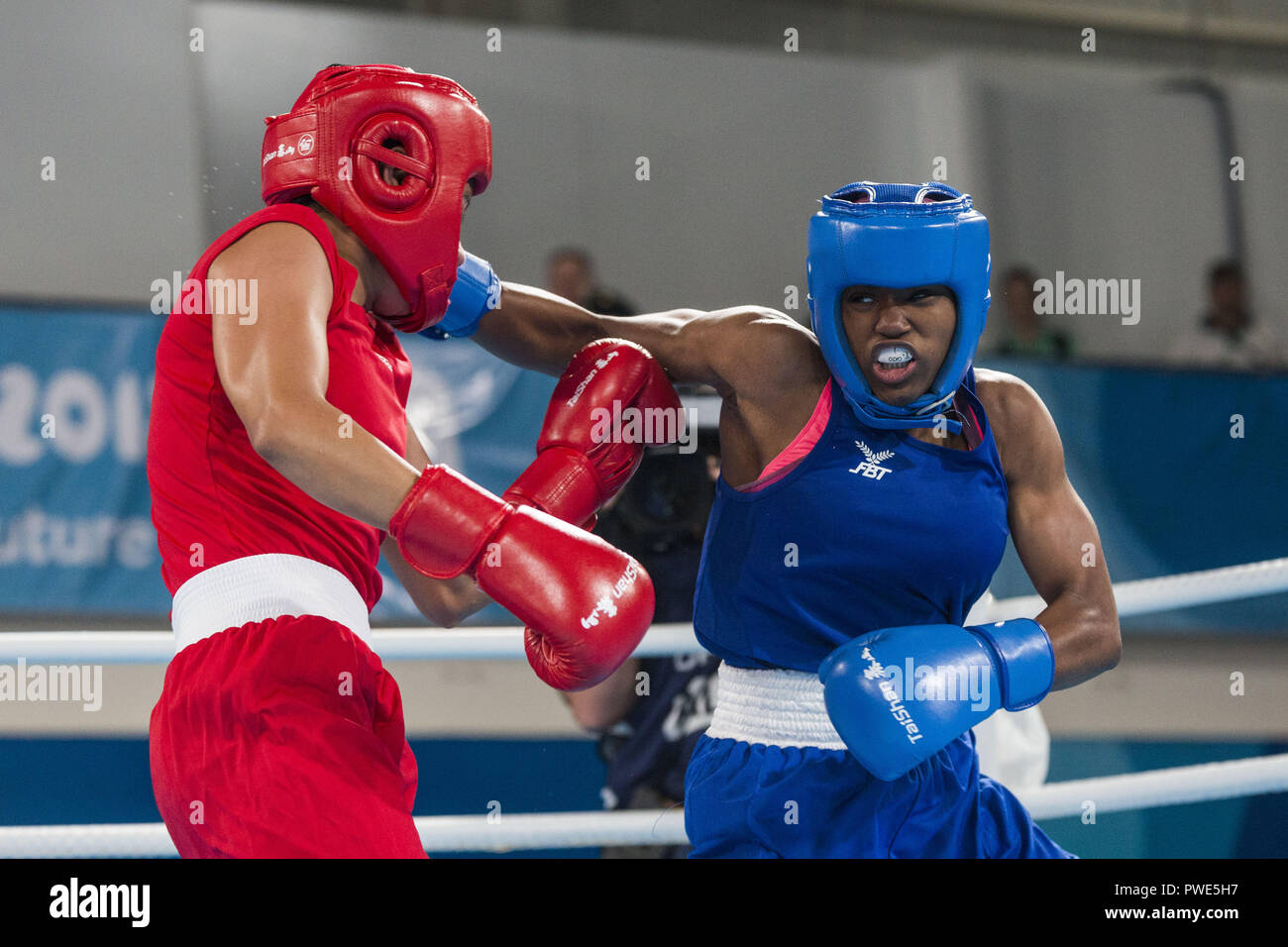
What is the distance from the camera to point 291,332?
152 centimetres

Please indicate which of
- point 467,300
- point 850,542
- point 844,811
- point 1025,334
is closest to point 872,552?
point 850,542

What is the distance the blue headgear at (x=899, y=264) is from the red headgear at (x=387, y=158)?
46 centimetres

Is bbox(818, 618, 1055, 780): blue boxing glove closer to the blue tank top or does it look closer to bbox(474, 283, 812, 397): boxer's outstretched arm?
the blue tank top

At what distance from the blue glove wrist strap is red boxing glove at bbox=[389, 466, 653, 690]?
1.72ft

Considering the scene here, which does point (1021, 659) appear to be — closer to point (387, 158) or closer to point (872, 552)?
point (872, 552)

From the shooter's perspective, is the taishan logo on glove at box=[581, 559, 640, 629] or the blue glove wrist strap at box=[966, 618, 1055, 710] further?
the blue glove wrist strap at box=[966, 618, 1055, 710]

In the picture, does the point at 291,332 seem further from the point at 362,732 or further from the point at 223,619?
the point at 362,732

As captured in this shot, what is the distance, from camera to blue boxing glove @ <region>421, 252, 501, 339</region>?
1.97 meters

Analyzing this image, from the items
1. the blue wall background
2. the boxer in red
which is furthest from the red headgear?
the blue wall background

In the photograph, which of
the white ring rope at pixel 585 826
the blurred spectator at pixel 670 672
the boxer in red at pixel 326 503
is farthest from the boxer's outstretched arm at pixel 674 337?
the blurred spectator at pixel 670 672

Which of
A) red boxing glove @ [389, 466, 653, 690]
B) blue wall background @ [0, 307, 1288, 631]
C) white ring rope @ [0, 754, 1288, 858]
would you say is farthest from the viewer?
blue wall background @ [0, 307, 1288, 631]
